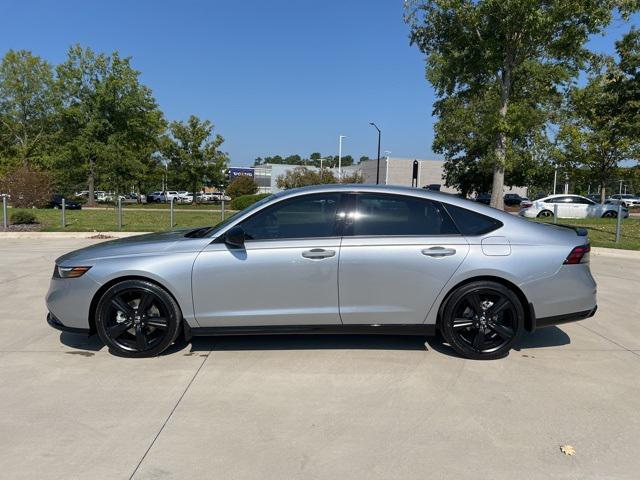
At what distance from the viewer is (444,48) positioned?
19.4m

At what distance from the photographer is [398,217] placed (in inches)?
182

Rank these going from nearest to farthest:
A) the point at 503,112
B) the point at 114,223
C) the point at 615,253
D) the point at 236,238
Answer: the point at 236,238, the point at 615,253, the point at 503,112, the point at 114,223

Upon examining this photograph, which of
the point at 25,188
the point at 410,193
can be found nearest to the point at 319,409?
the point at 410,193

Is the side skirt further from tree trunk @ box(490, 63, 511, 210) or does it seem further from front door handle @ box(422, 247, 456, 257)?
tree trunk @ box(490, 63, 511, 210)

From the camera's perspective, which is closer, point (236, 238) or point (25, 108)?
point (236, 238)

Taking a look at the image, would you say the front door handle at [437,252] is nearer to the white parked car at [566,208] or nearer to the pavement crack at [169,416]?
the pavement crack at [169,416]

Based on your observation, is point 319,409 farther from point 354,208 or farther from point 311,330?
point 354,208

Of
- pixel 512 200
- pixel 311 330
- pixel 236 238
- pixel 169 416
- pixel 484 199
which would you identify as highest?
pixel 512 200

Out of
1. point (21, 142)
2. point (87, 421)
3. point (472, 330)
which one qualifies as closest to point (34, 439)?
point (87, 421)

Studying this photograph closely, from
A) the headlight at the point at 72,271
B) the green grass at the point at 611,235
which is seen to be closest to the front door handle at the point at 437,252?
the headlight at the point at 72,271

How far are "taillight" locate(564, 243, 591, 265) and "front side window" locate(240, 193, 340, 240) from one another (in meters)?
2.15

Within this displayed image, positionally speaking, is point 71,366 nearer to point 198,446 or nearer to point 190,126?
point 198,446

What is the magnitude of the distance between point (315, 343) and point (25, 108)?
54.5 meters

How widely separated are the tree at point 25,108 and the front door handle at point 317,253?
49.6 metres
